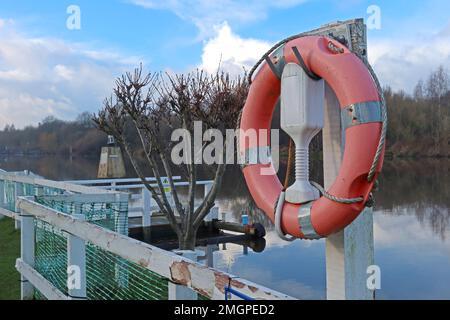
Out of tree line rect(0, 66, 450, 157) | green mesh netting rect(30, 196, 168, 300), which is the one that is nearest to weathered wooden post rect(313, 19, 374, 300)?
green mesh netting rect(30, 196, 168, 300)

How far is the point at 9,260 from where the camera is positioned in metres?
6.45

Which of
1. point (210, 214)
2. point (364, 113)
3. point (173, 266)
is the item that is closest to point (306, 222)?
point (364, 113)

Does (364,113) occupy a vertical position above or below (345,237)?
above

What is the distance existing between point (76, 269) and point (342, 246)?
1.65 meters

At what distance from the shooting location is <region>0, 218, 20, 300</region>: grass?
4.99 m

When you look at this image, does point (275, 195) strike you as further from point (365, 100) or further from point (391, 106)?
point (391, 106)

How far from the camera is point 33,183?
9.19m

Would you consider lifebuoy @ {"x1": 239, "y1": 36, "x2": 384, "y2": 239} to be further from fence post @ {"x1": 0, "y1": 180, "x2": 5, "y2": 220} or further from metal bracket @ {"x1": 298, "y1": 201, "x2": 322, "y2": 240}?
fence post @ {"x1": 0, "y1": 180, "x2": 5, "y2": 220}

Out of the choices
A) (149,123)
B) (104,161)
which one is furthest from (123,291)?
(104,161)

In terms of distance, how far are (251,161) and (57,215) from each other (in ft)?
4.80

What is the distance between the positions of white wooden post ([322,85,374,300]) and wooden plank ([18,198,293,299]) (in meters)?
0.95

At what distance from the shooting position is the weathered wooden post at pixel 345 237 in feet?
8.43

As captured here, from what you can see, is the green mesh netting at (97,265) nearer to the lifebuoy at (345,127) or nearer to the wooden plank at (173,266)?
the wooden plank at (173,266)

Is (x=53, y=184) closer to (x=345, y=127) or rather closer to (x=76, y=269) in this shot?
(x=76, y=269)
